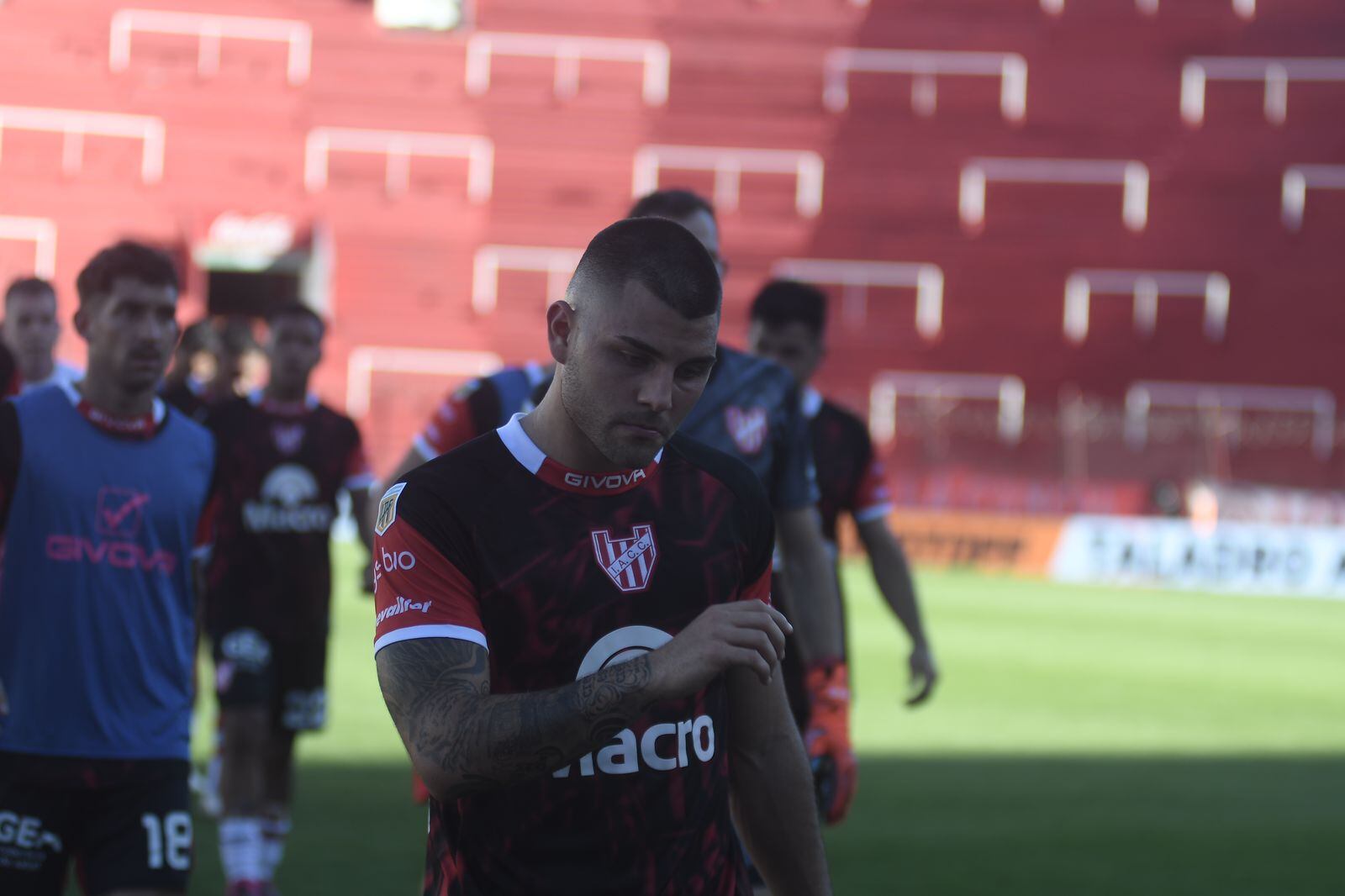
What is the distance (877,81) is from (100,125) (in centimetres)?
1827

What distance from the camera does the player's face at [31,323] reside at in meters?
6.83

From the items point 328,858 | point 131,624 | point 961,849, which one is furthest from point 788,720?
point 961,849

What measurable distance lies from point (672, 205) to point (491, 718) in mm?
2213

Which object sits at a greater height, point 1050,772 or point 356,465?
point 356,465

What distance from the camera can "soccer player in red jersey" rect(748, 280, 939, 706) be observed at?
6.18 m

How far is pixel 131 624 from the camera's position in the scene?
Answer: 4555 millimetres

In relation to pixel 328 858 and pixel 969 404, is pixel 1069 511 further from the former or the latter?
pixel 328 858

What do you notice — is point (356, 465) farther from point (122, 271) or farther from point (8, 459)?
point (8, 459)

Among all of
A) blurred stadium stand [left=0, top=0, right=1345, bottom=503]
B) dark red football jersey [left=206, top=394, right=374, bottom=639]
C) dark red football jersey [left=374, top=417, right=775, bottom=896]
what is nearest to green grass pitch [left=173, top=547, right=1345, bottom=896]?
dark red football jersey [left=206, top=394, right=374, bottom=639]

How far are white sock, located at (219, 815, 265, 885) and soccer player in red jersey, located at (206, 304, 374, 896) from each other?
57cm

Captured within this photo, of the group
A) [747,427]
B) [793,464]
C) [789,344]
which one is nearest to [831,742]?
[793,464]

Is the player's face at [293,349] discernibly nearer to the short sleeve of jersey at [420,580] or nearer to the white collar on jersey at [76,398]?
the white collar on jersey at [76,398]

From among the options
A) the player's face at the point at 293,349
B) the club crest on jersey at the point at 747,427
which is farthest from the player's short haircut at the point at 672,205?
the player's face at the point at 293,349

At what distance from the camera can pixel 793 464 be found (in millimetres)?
4746
